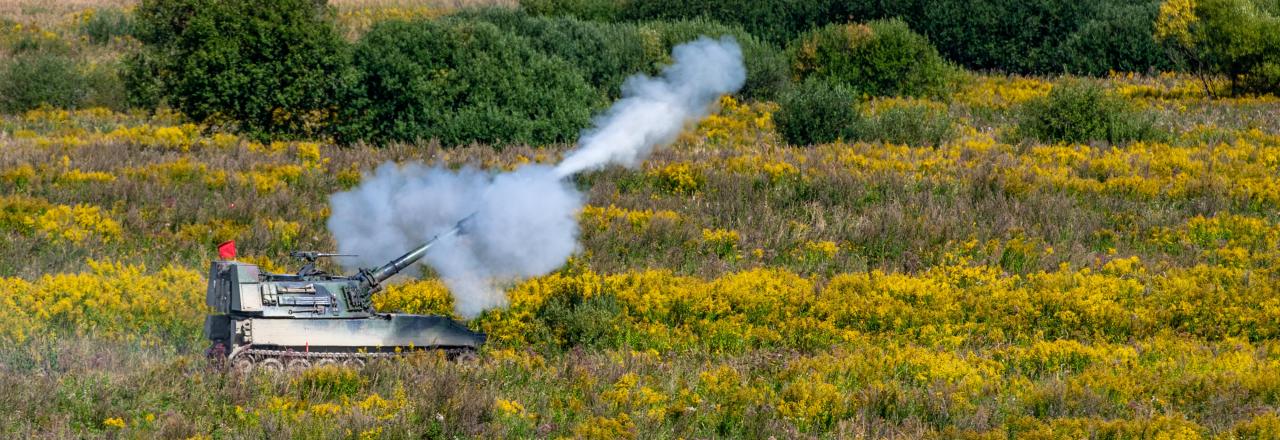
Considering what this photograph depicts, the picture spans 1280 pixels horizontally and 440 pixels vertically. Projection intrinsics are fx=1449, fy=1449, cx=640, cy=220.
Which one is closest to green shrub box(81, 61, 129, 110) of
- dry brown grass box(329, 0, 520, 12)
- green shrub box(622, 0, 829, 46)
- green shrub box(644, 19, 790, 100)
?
green shrub box(644, 19, 790, 100)

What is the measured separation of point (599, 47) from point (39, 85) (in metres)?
14.1

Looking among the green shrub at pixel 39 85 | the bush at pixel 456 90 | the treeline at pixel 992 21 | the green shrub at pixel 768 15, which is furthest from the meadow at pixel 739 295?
the green shrub at pixel 768 15

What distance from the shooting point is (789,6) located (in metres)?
44.7

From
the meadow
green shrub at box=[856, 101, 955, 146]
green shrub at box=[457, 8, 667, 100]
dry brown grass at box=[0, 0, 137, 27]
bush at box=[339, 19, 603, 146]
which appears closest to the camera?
the meadow

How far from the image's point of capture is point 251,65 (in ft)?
94.0

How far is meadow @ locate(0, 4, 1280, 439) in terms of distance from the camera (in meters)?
12.4

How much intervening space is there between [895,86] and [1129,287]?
18.8 metres

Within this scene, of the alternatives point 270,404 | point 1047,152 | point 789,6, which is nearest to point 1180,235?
point 1047,152

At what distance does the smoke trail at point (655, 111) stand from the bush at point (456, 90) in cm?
689

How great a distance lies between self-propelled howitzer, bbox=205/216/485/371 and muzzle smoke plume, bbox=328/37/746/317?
1.14 meters

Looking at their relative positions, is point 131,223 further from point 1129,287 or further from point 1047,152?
point 1047,152

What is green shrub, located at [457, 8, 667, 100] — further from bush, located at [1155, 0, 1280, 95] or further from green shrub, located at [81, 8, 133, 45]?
green shrub, located at [81, 8, 133, 45]

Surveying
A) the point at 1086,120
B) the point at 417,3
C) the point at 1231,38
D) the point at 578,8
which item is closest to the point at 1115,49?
the point at 1231,38

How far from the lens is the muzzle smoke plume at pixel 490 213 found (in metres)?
15.6
